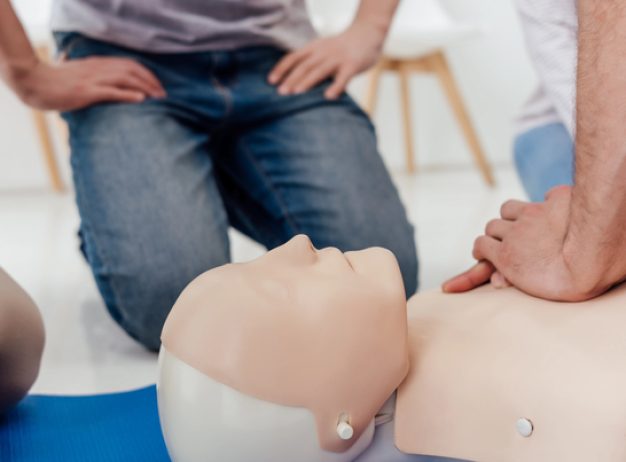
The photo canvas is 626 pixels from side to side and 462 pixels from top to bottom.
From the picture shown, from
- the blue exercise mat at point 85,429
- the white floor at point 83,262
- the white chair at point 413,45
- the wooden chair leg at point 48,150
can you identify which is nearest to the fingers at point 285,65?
the white floor at point 83,262

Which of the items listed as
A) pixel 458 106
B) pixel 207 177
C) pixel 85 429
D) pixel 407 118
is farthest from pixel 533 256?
pixel 407 118

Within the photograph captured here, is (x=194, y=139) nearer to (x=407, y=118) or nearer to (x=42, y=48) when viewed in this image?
(x=42, y=48)

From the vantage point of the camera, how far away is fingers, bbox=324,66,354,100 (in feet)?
4.86

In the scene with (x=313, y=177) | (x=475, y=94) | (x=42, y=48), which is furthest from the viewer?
(x=475, y=94)

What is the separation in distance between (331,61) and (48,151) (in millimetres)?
1572

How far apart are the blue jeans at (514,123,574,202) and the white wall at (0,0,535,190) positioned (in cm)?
154

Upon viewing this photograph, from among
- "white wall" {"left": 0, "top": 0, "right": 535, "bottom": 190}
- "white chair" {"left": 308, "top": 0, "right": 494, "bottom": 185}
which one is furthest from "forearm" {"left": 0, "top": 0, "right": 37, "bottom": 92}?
"white wall" {"left": 0, "top": 0, "right": 535, "bottom": 190}

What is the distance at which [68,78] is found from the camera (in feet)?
4.40

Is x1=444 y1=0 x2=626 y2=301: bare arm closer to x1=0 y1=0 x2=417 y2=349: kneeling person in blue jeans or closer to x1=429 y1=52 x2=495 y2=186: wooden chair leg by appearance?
x1=0 y1=0 x2=417 y2=349: kneeling person in blue jeans

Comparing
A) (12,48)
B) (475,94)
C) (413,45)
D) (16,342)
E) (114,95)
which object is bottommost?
(475,94)

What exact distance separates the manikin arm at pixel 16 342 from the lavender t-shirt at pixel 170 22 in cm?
57

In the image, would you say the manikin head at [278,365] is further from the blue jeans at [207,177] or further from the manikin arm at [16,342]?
the blue jeans at [207,177]

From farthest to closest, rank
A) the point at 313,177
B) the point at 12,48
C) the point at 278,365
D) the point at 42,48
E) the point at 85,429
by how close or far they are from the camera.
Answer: the point at 42,48 < the point at 313,177 < the point at 12,48 < the point at 85,429 < the point at 278,365

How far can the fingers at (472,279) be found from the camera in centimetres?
92
